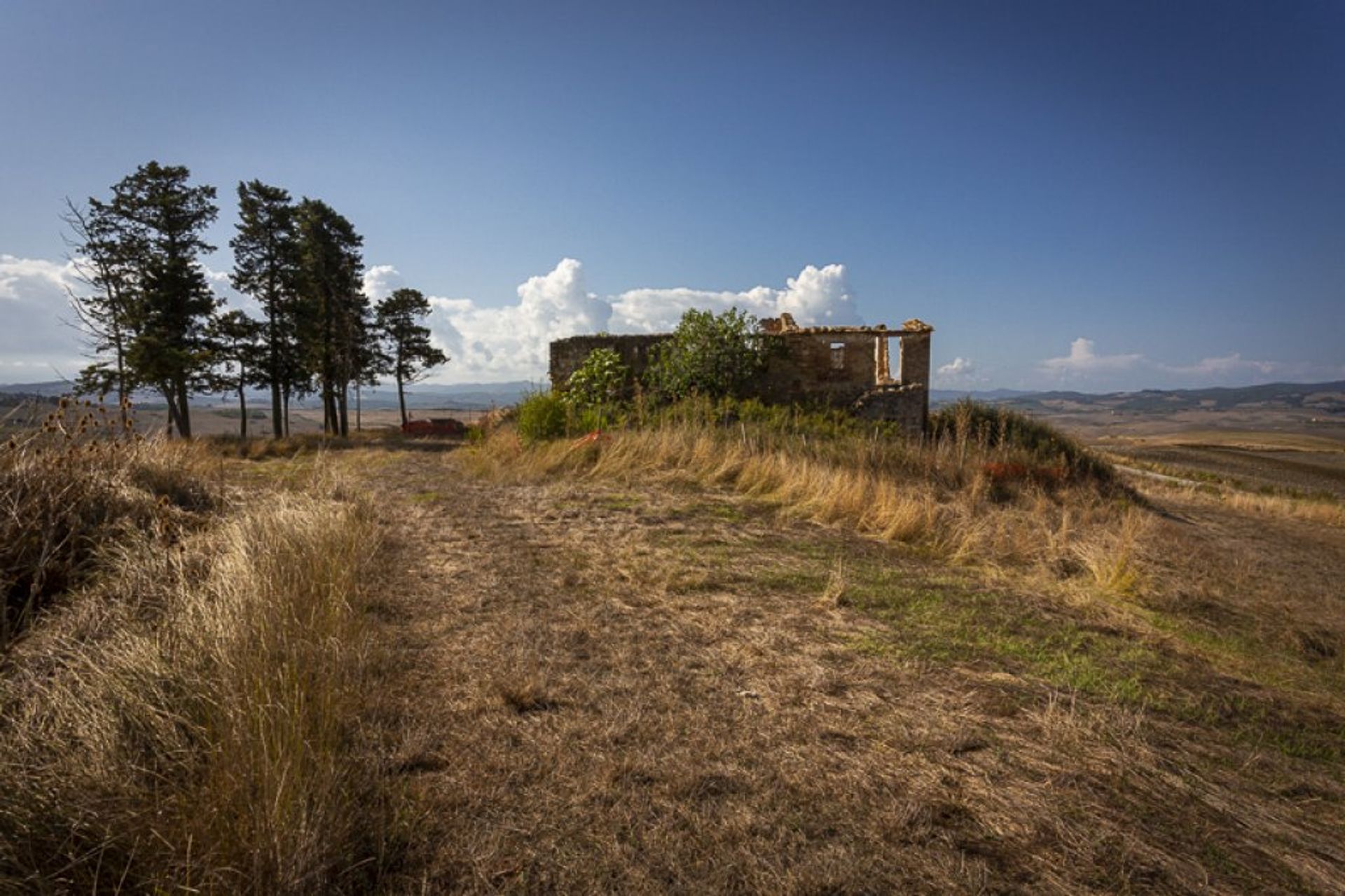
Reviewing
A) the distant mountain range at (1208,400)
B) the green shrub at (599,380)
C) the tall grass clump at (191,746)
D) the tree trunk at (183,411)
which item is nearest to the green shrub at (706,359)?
the green shrub at (599,380)

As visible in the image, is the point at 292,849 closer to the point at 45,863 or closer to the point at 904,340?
the point at 45,863

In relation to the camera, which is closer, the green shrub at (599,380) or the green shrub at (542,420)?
the green shrub at (542,420)

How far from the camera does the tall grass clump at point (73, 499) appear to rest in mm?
3541

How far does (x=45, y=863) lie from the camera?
1478 mm

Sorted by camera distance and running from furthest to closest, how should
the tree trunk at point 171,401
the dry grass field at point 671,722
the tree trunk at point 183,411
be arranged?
the tree trunk at point 183,411 < the tree trunk at point 171,401 < the dry grass field at point 671,722

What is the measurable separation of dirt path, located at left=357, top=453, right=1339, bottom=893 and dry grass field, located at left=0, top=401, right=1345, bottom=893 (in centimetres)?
1

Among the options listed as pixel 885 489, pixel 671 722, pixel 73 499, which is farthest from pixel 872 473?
pixel 73 499

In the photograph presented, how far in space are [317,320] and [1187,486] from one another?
1326 inches

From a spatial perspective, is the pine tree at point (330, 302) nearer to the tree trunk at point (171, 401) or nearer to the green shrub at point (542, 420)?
the tree trunk at point (171, 401)

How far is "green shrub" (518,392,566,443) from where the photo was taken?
11.8 metres

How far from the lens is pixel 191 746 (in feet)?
6.55

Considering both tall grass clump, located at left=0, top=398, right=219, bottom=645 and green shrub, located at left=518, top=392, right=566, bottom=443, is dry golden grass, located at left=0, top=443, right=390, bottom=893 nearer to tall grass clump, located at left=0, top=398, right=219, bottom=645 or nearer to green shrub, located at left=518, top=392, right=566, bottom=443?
tall grass clump, located at left=0, top=398, right=219, bottom=645

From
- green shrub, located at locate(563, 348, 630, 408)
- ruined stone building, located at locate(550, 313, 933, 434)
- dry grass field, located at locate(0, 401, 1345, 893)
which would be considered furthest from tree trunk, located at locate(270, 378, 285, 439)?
dry grass field, located at locate(0, 401, 1345, 893)

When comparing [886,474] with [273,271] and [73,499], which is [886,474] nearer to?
[73,499]
